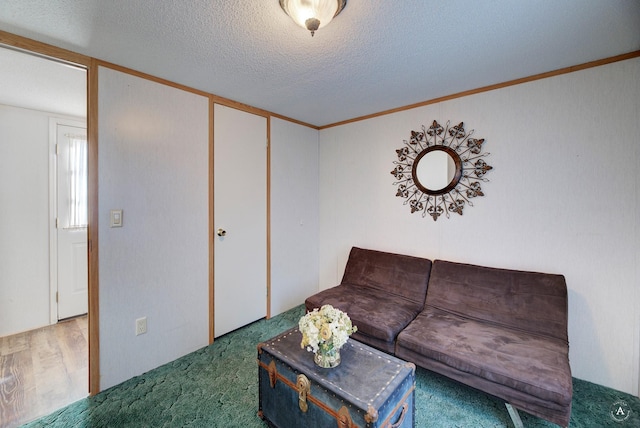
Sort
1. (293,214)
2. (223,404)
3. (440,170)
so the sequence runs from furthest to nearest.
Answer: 1. (293,214)
2. (440,170)
3. (223,404)

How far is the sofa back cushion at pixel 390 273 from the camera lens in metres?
2.44

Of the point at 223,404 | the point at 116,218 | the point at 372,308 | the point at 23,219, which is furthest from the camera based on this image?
the point at 23,219

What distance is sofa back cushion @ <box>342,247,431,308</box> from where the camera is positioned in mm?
2438

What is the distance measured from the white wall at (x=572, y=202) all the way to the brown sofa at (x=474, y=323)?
0.83ft

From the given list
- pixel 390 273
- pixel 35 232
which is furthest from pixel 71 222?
pixel 390 273

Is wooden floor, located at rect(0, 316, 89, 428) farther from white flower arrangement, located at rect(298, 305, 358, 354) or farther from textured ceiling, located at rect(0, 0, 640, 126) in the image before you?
textured ceiling, located at rect(0, 0, 640, 126)

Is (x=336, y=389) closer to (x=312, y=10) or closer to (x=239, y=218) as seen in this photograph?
(x=312, y=10)

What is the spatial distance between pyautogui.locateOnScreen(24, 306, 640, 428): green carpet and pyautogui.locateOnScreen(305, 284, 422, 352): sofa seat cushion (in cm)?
45

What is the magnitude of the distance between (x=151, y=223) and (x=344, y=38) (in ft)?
6.41

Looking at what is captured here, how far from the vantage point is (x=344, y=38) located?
159 centimetres

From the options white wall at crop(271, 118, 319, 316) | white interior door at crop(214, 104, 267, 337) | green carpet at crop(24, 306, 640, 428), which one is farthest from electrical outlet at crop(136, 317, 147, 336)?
white wall at crop(271, 118, 319, 316)

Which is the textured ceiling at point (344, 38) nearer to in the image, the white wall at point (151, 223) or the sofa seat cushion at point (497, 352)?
the white wall at point (151, 223)

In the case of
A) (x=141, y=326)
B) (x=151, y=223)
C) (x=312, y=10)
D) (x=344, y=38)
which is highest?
(x=344, y=38)

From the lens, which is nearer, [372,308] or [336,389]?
[336,389]
